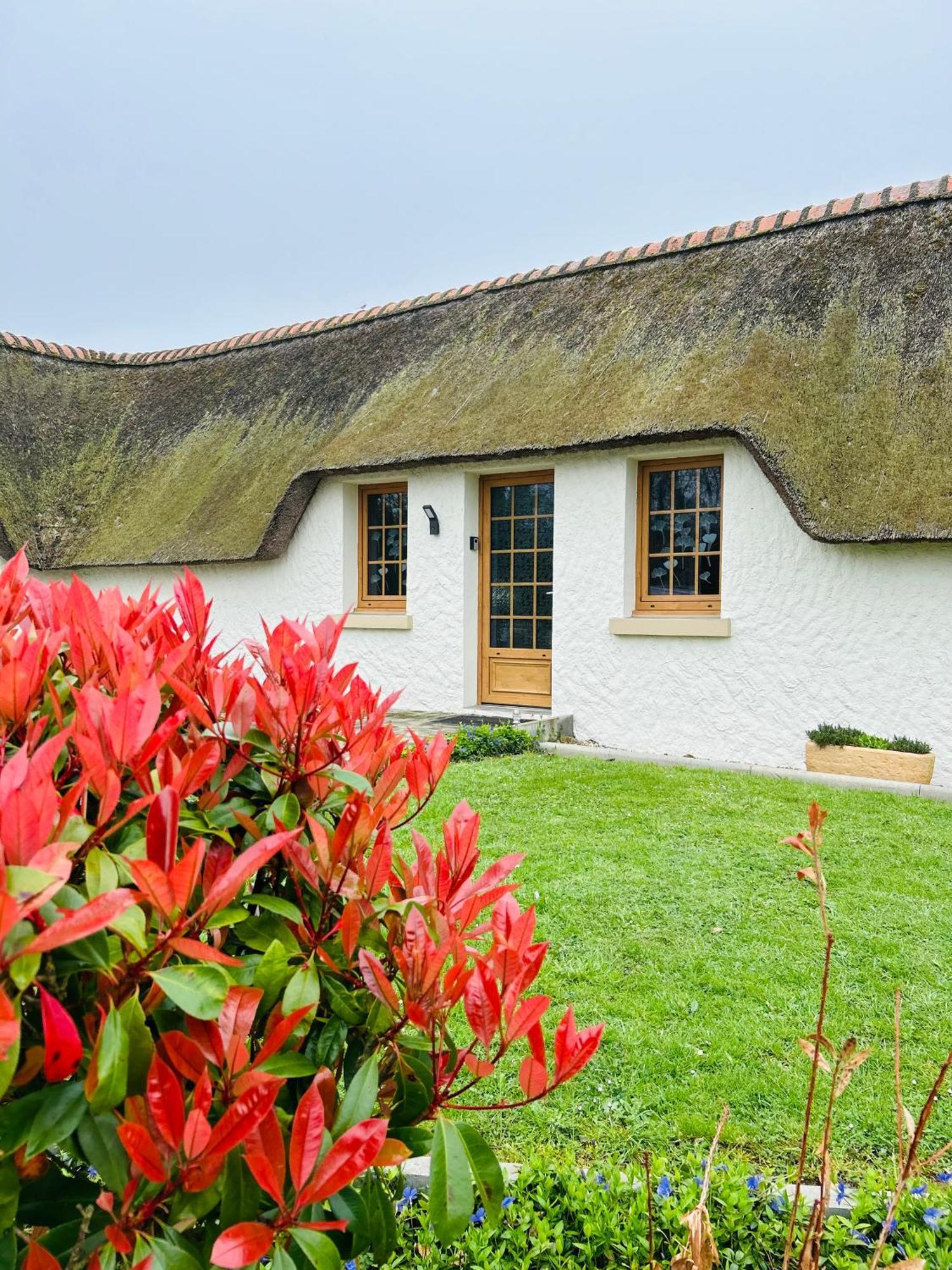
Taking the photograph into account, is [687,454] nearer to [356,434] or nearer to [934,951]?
[356,434]

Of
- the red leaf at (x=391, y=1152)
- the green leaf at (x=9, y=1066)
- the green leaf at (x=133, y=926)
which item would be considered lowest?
the red leaf at (x=391, y=1152)

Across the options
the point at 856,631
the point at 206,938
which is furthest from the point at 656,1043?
the point at 856,631

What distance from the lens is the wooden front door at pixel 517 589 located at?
995cm

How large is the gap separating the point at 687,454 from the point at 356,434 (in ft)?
13.3

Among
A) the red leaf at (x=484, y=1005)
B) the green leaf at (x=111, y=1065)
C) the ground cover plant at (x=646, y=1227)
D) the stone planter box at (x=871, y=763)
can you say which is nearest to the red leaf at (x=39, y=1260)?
the green leaf at (x=111, y=1065)

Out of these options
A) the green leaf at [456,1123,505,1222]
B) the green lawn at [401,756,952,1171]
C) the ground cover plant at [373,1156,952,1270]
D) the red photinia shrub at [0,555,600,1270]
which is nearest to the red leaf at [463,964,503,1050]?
the red photinia shrub at [0,555,600,1270]

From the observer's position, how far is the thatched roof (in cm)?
780

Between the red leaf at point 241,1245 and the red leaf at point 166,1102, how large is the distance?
0.29ft

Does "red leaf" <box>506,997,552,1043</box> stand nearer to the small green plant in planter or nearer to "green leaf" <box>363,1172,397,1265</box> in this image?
"green leaf" <box>363,1172,397,1265</box>

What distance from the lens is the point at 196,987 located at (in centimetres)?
86

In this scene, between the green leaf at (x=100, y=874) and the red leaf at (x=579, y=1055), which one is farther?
the red leaf at (x=579, y=1055)

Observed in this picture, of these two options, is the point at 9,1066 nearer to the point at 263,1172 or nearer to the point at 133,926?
the point at 133,926

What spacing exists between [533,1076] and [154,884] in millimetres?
551

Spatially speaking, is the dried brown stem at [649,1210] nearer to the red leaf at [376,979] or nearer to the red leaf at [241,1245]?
the red leaf at [376,979]
